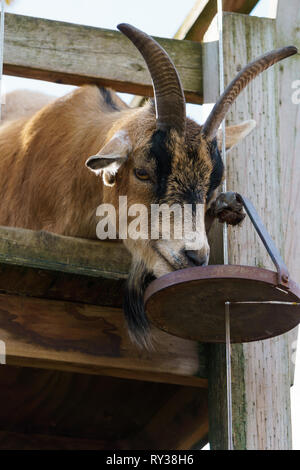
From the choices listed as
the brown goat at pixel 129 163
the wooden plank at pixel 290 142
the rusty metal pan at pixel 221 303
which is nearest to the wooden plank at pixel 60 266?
the brown goat at pixel 129 163

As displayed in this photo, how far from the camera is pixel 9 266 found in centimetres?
539

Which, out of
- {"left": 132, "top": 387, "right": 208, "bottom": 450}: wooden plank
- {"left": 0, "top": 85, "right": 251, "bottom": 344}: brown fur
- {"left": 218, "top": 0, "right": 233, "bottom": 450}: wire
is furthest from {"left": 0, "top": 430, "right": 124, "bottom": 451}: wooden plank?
{"left": 218, "top": 0, "right": 233, "bottom": 450}: wire

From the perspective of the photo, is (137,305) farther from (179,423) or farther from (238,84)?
(179,423)

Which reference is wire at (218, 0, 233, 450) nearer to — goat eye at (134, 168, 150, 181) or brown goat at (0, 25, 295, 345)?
brown goat at (0, 25, 295, 345)

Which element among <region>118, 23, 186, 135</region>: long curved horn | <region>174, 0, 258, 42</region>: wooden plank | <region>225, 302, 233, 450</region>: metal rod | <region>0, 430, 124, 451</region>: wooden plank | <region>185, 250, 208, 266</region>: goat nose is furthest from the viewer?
<region>0, 430, 124, 451</region>: wooden plank

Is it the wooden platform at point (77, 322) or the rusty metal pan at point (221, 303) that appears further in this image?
the wooden platform at point (77, 322)

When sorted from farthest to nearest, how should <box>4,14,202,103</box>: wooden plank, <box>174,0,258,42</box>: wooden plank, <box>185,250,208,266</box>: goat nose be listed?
<box>174,0,258,42</box>: wooden plank, <box>4,14,202,103</box>: wooden plank, <box>185,250,208,266</box>: goat nose

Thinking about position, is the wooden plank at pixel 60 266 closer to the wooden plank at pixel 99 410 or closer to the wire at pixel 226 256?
the wire at pixel 226 256

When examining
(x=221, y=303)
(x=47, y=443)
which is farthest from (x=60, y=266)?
(x=47, y=443)

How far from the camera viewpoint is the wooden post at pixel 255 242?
18.7 ft

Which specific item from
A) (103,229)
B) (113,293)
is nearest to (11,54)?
(103,229)

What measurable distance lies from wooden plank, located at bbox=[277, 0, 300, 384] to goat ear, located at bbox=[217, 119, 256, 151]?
29 cm

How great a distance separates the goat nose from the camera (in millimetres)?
5258

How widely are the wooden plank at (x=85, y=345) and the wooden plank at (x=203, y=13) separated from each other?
7.44ft
